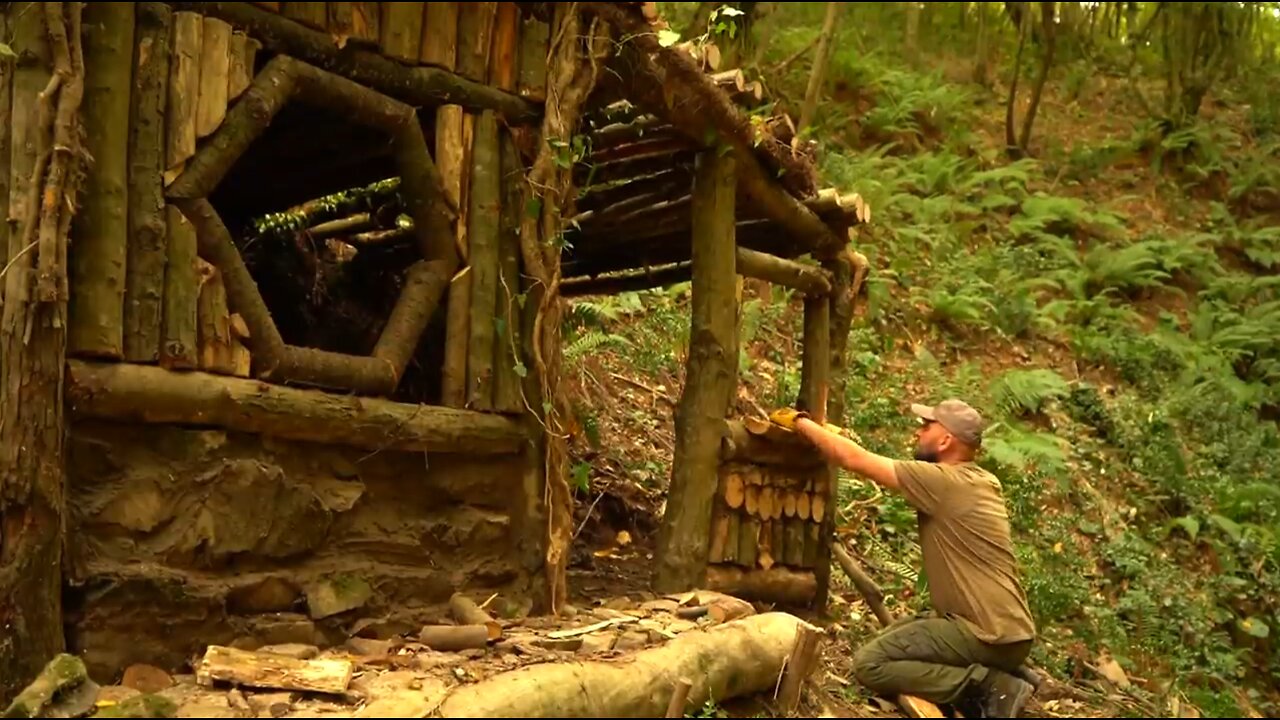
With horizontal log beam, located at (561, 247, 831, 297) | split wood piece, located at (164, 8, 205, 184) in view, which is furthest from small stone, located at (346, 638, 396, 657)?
horizontal log beam, located at (561, 247, 831, 297)

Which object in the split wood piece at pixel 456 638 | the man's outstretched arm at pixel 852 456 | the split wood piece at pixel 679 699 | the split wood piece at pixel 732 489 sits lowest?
the split wood piece at pixel 679 699

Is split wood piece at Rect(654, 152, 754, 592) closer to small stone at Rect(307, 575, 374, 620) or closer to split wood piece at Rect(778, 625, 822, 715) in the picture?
split wood piece at Rect(778, 625, 822, 715)

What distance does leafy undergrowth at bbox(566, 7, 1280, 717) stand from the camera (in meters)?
8.93

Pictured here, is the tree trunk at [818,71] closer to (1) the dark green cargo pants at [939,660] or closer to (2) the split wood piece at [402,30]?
(2) the split wood piece at [402,30]

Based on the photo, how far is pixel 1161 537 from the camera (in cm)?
1076

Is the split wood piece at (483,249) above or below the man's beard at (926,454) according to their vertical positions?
above

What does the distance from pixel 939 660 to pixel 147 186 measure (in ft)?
13.3

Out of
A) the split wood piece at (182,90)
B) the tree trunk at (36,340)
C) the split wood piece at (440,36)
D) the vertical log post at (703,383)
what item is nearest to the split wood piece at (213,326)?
the split wood piece at (182,90)

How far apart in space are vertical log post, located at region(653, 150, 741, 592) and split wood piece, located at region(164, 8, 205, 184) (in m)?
3.10

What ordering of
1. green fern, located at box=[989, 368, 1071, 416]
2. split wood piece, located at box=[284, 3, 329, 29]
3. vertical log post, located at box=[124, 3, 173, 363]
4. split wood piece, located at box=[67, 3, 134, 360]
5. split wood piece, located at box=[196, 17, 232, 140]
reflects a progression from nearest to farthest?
split wood piece, located at box=[67, 3, 134, 360] → vertical log post, located at box=[124, 3, 173, 363] → split wood piece, located at box=[196, 17, 232, 140] → split wood piece, located at box=[284, 3, 329, 29] → green fern, located at box=[989, 368, 1071, 416]

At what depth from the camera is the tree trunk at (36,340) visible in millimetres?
3863

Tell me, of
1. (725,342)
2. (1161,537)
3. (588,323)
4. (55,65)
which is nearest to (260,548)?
(55,65)

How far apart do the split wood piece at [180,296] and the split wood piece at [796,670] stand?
9.62 ft

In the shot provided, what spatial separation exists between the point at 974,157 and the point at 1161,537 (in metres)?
8.28
